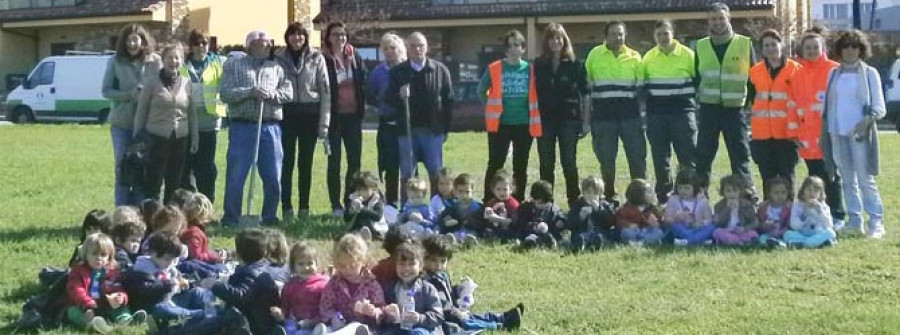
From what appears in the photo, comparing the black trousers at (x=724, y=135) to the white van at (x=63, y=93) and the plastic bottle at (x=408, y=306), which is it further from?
the white van at (x=63, y=93)

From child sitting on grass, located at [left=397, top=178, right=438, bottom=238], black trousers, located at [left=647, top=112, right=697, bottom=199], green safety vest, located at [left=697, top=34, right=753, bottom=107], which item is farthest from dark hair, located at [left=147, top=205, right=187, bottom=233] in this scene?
green safety vest, located at [left=697, top=34, right=753, bottom=107]

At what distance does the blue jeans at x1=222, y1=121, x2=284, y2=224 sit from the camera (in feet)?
37.3

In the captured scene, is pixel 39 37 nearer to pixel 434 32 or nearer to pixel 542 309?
pixel 434 32

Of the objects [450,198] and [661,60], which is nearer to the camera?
[450,198]

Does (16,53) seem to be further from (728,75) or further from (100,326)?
(100,326)

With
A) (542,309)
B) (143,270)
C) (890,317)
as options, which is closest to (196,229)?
(143,270)

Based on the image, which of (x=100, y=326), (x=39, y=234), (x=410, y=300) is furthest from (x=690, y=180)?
(x=39, y=234)

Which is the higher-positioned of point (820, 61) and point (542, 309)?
point (820, 61)

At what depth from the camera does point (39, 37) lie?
4356cm

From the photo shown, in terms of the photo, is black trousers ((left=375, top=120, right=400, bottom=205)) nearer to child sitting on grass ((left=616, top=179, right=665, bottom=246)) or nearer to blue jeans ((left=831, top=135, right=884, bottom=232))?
child sitting on grass ((left=616, top=179, right=665, bottom=246))

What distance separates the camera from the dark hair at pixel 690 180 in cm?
1080

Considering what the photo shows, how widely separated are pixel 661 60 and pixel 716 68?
0.52 metres

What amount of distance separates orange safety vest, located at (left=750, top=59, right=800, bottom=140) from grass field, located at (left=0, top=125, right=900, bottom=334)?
1.34 metres

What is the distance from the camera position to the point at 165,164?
11320mm
